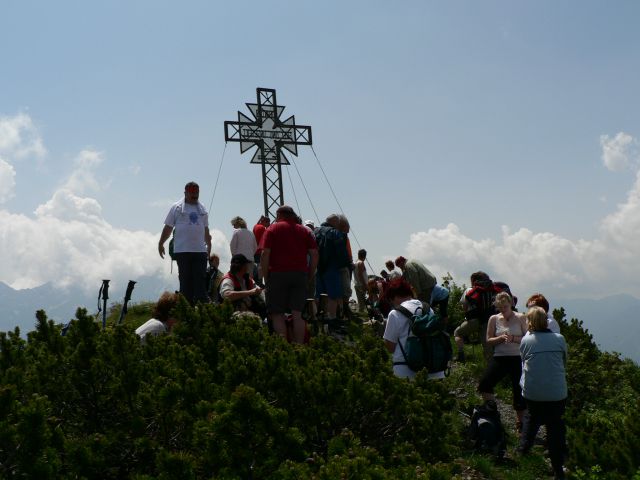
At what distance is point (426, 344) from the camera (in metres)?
6.33

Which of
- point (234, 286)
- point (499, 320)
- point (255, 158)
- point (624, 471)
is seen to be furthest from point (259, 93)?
point (624, 471)

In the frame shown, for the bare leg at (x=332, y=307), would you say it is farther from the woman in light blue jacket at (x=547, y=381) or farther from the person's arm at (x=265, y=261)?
the woman in light blue jacket at (x=547, y=381)

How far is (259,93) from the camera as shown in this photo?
28891 millimetres

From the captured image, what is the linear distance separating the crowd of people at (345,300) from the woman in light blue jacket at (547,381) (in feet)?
0.04

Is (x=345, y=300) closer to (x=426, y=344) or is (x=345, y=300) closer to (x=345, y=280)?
(x=345, y=280)

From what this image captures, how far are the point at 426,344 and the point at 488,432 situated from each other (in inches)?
67.4

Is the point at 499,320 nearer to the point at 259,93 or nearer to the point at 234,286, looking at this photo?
the point at 234,286

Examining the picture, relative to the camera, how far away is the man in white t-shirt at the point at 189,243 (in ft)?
33.5

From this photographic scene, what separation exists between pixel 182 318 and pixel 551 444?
424 cm

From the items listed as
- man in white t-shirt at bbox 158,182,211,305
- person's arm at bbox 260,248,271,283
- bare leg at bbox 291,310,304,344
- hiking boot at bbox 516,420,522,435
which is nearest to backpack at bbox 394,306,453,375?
hiking boot at bbox 516,420,522,435

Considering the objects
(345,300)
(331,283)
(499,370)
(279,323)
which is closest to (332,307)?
(331,283)

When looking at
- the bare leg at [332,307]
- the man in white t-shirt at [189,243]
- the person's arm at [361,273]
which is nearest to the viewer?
the man in white t-shirt at [189,243]

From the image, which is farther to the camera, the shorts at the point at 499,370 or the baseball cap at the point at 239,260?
the baseball cap at the point at 239,260

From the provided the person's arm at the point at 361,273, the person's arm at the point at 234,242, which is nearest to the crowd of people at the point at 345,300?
the person's arm at the point at 234,242
